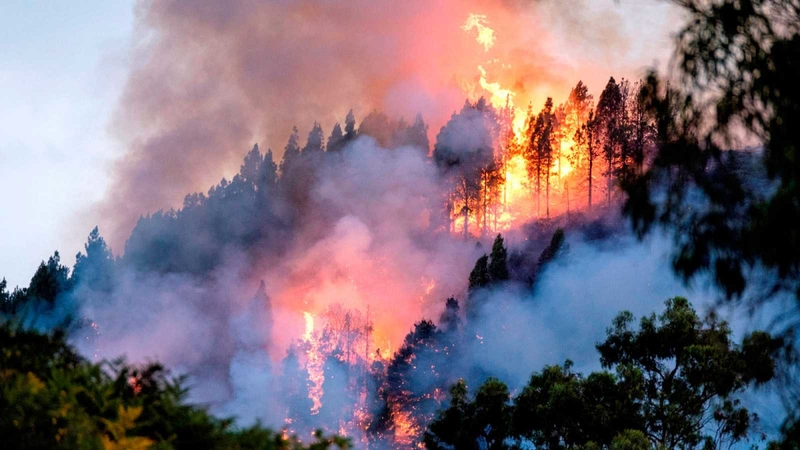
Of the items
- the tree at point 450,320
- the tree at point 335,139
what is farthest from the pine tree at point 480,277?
the tree at point 335,139

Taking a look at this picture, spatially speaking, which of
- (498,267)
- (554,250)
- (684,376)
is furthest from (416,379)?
(684,376)

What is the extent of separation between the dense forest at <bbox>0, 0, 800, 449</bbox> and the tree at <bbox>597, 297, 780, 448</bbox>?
6 centimetres

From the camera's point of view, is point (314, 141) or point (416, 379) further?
point (314, 141)

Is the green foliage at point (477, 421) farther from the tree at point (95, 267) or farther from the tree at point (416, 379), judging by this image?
the tree at point (95, 267)

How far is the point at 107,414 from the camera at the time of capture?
4.53 meters

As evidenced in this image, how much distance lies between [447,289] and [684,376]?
4641 cm

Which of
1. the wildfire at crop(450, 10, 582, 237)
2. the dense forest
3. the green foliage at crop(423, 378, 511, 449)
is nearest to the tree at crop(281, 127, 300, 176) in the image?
the dense forest

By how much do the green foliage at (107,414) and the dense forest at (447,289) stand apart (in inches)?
0.7

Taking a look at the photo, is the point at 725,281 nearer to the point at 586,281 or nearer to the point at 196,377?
the point at 586,281

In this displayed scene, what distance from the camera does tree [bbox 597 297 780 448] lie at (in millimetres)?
17859

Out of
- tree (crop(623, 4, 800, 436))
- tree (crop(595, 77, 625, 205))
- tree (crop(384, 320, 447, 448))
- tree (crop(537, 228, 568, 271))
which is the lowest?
tree (crop(623, 4, 800, 436))

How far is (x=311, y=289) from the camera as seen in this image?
244ft

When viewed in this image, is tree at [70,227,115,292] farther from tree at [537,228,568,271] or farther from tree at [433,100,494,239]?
tree at [537,228,568,271]

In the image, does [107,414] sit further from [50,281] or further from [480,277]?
[50,281]
